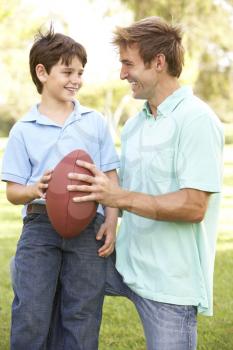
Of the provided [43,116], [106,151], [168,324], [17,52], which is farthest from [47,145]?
[17,52]

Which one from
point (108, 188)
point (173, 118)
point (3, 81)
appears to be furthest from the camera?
point (3, 81)

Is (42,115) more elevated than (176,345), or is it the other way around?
(42,115)

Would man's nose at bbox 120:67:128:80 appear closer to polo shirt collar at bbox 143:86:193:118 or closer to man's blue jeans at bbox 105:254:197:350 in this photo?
polo shirt collar at bbox 143:86:193:118

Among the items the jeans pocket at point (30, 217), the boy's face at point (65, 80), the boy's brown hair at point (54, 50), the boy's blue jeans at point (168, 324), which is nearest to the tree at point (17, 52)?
the boy's brown hair at point (54, 50)

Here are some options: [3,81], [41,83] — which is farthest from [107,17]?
[41,83]

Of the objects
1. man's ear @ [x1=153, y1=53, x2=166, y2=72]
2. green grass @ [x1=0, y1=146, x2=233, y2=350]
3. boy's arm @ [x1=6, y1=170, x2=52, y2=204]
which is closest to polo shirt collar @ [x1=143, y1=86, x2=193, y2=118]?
man's ear @ [x1=153, y1=53, x2=166, y2=72]

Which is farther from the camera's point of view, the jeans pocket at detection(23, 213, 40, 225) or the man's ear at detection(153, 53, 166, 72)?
the jeans pocket at detection(23, 213, 40, 225)

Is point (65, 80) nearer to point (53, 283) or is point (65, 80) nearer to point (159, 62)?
point (159, 62)

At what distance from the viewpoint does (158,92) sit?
2.88 meters

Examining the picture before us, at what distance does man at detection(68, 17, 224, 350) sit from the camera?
2654 mm

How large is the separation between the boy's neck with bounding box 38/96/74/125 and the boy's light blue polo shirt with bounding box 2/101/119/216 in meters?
0.03

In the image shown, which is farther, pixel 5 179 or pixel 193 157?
pixel 5 179

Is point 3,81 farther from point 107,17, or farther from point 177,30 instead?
point 177,30

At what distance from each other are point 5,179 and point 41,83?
19.1 inches
